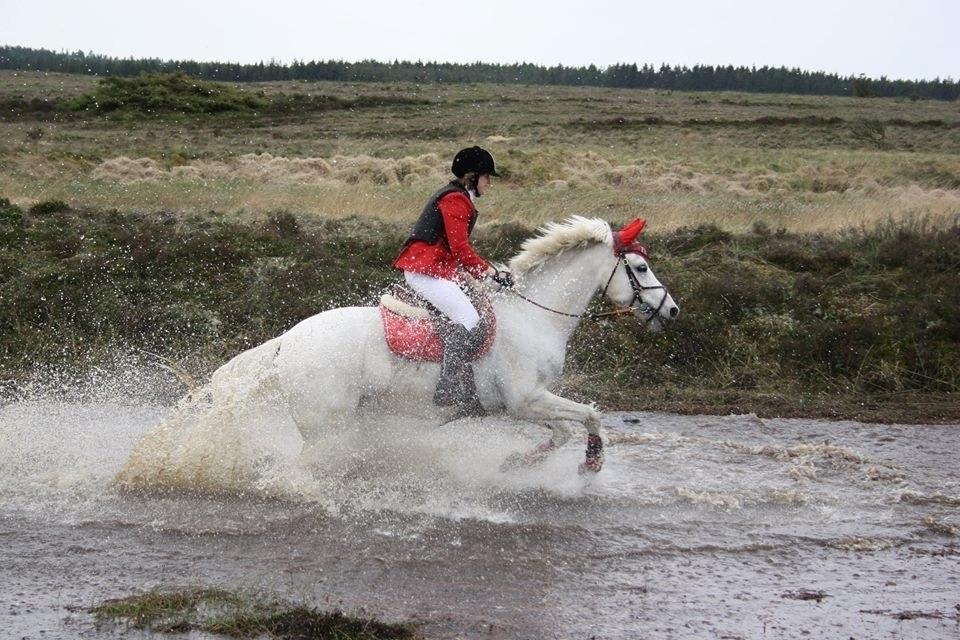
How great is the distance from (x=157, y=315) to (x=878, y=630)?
421 inches

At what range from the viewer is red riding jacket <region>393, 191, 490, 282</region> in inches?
335

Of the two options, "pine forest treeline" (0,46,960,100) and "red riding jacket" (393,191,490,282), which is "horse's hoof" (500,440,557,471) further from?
"pine forest treeline" (0,46,960,100)

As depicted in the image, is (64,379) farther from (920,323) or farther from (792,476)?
(920,323)

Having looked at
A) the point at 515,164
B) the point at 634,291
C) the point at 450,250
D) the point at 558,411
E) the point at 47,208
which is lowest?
the point at 558,411

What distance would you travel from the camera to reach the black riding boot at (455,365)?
28.0ft

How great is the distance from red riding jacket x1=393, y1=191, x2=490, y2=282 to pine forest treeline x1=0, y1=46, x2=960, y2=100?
11232 cm

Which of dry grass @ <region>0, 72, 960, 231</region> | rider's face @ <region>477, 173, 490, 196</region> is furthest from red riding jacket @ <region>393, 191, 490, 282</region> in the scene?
dry grass @ <region>0, 72, 960, 231</region>

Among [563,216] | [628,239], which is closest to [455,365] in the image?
[628,239]

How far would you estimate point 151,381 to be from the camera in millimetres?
13148

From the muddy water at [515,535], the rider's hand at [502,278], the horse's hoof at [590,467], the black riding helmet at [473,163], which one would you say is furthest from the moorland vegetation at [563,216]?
the black riding helmet at [473,163]

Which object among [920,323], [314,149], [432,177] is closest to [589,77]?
[314,149]

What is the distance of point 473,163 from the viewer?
8.54m

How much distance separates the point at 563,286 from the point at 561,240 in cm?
39

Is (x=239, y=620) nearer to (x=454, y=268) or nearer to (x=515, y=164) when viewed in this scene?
(x=454, y=268)
